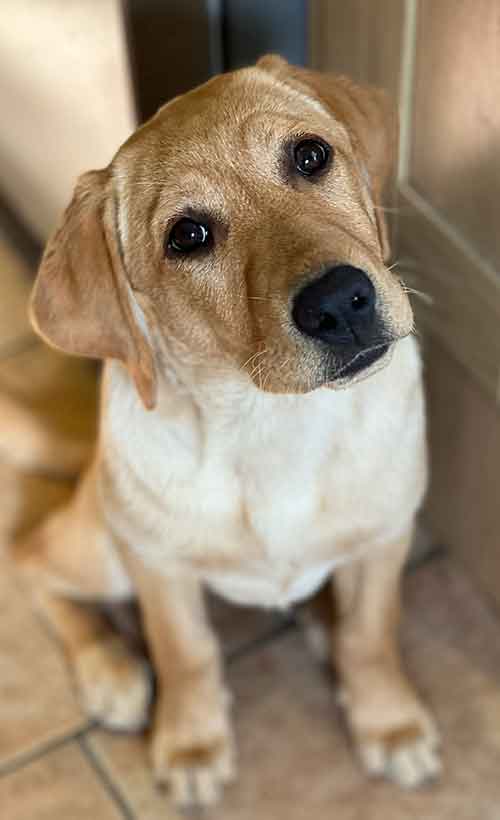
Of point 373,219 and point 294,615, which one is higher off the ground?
point 373,219

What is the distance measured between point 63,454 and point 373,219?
1088 mm

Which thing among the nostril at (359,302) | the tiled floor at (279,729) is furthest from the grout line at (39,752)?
the nostril at (359,302)

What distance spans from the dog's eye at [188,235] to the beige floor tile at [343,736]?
1052mm

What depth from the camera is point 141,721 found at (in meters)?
2.16

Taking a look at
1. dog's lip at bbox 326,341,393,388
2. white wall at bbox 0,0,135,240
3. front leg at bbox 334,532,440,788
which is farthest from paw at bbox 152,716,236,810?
white wall at bbox 0,0,135,240

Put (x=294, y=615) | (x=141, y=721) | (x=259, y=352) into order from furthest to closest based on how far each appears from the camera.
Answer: (x=294, y=615), (x=141, y=721), (x=259, y=352)

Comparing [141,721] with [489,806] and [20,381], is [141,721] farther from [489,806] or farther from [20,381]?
[20,381]

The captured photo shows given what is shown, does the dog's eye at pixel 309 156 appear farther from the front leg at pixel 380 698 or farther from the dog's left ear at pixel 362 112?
the front leg at pixel 380 698

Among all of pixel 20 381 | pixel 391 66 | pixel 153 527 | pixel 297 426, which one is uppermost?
pixel 391 66

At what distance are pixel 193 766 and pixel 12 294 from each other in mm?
1423

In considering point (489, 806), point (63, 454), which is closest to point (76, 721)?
point (63, 454)

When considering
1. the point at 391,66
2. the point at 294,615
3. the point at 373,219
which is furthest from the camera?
the point at 294,615

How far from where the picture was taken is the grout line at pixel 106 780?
80.9 inches

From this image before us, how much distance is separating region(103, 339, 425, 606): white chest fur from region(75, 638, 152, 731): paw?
0.49 m
